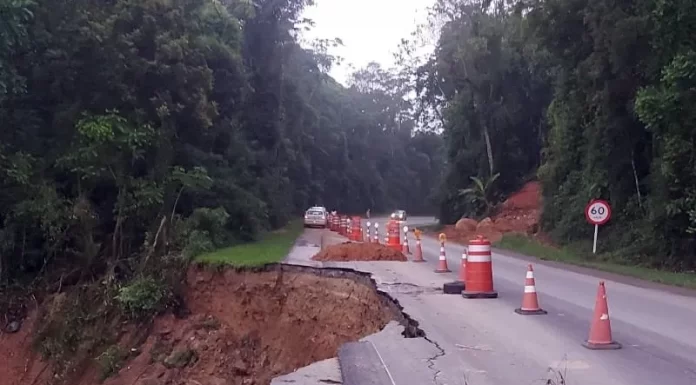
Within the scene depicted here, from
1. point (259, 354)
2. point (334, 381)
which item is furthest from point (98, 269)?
point (334, 381)

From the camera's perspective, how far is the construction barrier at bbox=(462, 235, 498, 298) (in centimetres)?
1504

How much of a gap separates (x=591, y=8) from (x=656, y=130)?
4.43 m

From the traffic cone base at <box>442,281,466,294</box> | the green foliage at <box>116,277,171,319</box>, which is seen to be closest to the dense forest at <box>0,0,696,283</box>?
the green foliage at <box>116,277,171,319</box>

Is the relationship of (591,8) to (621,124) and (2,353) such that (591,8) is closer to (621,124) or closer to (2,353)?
(621,124)

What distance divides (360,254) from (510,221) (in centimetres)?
2308

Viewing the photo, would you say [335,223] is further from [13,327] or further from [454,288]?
[454,288]

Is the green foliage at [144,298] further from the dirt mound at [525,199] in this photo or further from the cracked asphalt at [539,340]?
the dirt mound at [525,199]

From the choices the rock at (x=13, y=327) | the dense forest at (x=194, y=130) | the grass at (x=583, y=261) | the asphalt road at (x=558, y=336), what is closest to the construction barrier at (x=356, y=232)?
the dense forest at (x=194, y=130)

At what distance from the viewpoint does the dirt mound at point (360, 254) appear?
79.5 ft

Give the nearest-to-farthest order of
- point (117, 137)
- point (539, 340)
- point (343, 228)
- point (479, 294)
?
point (539, 340) → point (479, 294) → point (117, 137) → point (343, 228)

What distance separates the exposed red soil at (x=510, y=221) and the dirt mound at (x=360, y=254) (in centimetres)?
1600

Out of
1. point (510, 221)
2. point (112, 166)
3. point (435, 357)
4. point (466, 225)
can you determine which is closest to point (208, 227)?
point (112, 166)

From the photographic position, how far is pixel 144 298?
22.0 m

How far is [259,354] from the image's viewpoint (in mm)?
18734
